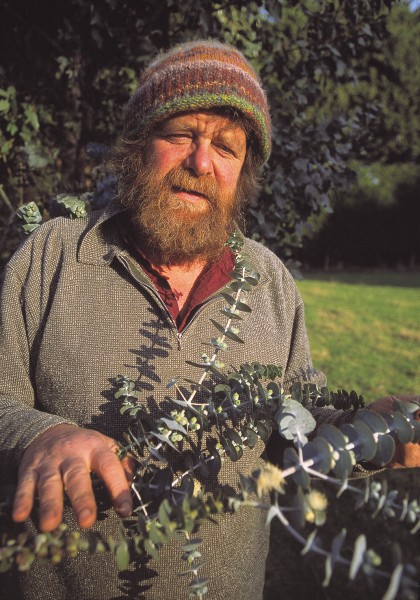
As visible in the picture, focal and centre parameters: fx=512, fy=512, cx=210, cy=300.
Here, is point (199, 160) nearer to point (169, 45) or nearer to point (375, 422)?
point (375, 422)

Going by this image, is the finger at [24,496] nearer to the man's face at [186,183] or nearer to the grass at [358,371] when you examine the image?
the grass at [358,371]

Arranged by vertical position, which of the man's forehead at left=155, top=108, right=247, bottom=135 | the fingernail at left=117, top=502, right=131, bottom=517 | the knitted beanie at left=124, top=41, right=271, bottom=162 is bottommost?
the fingernail at left=117, top=502, right=131, bottom=517

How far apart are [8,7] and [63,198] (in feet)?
5.58

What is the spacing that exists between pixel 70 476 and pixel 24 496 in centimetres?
9

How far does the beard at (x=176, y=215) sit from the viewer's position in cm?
188

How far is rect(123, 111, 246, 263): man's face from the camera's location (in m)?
1.84

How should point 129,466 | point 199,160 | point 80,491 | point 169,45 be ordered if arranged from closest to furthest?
point 80,491 → point 129,466 → point 199,160 → point 169,45

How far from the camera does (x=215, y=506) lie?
917 mm

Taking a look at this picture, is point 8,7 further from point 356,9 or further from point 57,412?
point 57,412

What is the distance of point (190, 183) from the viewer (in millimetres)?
1880

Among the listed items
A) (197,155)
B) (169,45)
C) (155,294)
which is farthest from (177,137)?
(169,45)

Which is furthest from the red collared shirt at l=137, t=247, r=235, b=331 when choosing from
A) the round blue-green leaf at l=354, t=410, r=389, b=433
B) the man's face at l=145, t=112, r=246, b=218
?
the round blue-green leaf at l=354, t=410, r=389, b=433

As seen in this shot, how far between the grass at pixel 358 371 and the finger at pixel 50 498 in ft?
1.48

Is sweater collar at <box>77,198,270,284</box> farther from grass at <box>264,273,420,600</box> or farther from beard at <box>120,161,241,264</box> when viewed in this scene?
grass at <box>264,273,420,600</box>
